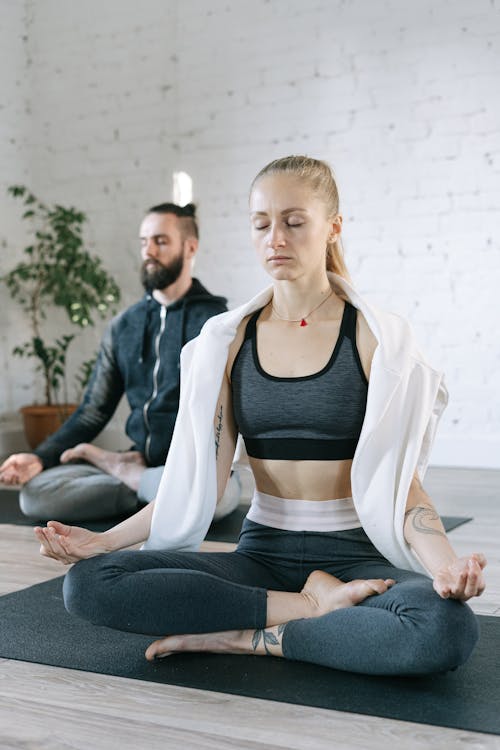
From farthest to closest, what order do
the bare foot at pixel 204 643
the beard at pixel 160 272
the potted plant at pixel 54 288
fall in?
the potted plant at pixel 54 288, the beard at pixel 160 272, the bare foot at pixel 204 643

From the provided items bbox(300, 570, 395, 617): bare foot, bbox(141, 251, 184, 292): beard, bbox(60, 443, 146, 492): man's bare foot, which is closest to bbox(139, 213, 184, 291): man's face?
bbox(141, 251, 184, 292): beard

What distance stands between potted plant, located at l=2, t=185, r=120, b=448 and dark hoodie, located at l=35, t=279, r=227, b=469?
5.45ft

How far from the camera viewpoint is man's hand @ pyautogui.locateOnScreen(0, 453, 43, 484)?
10.00 ft

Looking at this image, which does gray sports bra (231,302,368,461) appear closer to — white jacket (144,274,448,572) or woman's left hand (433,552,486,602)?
white jacket (144,274,448,572)

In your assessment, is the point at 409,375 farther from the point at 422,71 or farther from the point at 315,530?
the point at 422,71

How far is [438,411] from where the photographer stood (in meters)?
1.92

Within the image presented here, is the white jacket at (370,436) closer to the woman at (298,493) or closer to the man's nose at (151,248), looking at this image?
the woman at (298,493)

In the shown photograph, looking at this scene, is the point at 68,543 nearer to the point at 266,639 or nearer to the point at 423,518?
the point at 266,639

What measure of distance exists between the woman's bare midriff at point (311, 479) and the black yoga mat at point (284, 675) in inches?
12.7

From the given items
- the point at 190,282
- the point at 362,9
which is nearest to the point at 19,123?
the point at 362,9

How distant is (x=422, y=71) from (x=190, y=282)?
1939mm

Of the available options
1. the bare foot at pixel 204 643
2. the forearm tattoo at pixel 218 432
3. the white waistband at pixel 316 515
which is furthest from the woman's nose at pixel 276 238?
the bare foot at pixel 204 643

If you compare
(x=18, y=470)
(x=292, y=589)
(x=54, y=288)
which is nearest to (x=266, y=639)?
(x=292, y=589)

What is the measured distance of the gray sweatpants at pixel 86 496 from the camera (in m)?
3.46
